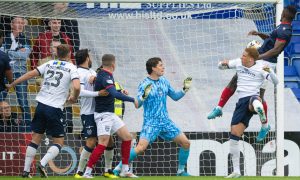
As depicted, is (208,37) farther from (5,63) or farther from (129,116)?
(5,63)

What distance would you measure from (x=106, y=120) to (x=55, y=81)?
35.5 inches

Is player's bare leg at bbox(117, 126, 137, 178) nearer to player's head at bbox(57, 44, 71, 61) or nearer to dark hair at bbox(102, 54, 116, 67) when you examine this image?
dark hair at bbox(102, 54, 116, 67)

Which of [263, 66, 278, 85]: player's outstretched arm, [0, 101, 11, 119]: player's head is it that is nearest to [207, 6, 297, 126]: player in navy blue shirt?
[263, 66, 278, 85]: player's outstretched arm

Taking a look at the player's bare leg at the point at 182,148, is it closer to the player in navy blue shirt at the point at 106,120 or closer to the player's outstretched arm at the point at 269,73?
the player in navy blue shirt at the point at 106,120

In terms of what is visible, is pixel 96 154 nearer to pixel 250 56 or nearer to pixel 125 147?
pixel 125 147

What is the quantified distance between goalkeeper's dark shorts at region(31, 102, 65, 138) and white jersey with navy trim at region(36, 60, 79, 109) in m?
0.08

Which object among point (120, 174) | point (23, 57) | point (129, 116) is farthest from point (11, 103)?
point (120, 174)

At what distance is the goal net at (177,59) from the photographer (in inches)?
639

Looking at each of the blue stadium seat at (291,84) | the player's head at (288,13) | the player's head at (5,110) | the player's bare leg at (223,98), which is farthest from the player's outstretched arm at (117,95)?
the blue stadium seat at (291,84)

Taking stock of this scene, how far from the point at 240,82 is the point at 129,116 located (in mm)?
3183

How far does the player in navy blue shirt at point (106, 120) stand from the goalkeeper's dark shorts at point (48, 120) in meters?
0.55

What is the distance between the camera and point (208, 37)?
16.6m

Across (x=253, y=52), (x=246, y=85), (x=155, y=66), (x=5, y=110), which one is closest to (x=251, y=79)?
(x=246, y=85)

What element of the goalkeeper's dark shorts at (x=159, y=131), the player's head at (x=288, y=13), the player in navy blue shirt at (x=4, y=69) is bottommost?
the goalkeeper's dark shorts at (x=159, y=131)
